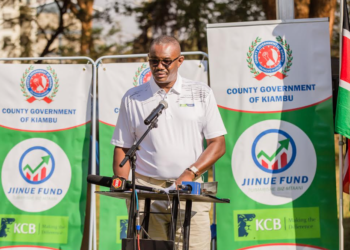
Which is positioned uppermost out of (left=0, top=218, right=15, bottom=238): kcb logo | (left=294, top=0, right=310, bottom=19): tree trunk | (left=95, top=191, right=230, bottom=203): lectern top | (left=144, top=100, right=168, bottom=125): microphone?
(left=294, top=0, right=310, bottom=19): tree trunk

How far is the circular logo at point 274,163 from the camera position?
14.8ft

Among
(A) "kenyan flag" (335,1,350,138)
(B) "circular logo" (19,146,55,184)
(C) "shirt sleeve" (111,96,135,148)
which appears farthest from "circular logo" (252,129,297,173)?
(B) "circular logo" (19,146,55,184)

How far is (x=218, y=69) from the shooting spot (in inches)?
181

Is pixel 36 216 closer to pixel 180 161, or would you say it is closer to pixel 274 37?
pixel 180 161

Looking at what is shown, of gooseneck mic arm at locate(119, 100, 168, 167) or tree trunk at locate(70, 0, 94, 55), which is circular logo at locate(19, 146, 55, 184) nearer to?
gooseneck mic arm at locate(119, 100, 168, 167)

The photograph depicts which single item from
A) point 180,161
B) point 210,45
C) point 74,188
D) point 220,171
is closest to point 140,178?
point 180,161

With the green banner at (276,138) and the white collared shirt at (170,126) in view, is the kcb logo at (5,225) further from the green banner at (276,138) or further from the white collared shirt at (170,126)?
the white collared shirt at (170,126)

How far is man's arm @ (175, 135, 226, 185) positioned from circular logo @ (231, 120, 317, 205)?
1.09 metres

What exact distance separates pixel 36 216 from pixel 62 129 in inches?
33.5

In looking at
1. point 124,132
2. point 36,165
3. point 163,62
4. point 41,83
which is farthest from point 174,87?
point 36,165

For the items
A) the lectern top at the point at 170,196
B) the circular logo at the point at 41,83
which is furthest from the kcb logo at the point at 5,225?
the lectern top at the point at 170,196

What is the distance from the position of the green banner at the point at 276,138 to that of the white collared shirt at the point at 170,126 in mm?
1072

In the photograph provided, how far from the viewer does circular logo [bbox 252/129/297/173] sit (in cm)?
452

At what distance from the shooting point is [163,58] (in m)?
3.33
